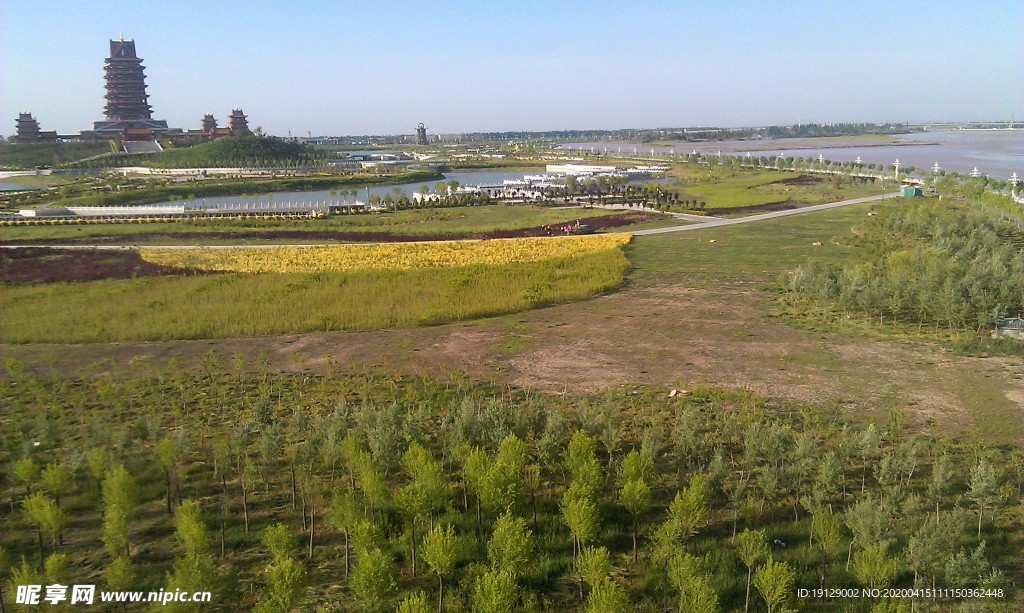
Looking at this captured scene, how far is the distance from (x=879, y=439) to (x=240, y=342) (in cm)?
2443

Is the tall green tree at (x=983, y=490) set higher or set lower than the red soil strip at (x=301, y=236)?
lower

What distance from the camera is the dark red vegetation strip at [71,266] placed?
39938 mm

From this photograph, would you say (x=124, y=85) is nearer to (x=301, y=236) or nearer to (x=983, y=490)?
(x=301, y=236)

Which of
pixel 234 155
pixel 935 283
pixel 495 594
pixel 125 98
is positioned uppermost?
pixel 125 98

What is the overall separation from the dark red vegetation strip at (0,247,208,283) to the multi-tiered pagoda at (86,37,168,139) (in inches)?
4494

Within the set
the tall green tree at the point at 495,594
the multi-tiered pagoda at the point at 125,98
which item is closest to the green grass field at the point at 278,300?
the tall green tree at the point at 495,594

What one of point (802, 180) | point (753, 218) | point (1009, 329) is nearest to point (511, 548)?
point (1009, 329)

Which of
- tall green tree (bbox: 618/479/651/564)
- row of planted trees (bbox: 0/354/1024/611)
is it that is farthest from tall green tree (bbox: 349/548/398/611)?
tall green tree (bbox: 618/479/651/564)

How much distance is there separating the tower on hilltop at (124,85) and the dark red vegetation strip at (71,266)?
405 feet

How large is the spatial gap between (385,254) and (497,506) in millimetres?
34251

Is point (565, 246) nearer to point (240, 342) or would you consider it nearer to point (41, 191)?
point (240, 342)

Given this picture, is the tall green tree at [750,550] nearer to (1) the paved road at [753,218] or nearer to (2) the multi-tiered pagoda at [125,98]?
(1) the paved road at [753,218]

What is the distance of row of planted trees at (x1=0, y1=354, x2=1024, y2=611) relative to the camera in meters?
11.9

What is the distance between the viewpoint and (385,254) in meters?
45.8
